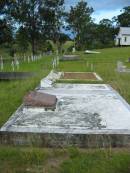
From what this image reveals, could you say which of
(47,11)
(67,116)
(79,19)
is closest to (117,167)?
(67,116)

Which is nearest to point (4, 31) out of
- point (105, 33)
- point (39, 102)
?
point (105, 33)

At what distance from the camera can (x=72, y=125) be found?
659 cm

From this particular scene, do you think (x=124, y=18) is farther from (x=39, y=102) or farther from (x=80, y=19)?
(x=39, y=102)

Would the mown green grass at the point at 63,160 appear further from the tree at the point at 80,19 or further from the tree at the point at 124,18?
the tree at the point at 124,18

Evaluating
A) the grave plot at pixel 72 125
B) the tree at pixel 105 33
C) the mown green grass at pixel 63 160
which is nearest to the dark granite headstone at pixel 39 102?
the grave plot at pixel 72 125

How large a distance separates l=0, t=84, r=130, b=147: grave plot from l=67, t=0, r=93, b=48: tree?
50.7 meters

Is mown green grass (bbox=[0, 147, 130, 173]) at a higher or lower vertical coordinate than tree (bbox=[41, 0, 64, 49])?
lower

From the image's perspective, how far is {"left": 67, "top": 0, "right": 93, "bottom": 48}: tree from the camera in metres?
59.6

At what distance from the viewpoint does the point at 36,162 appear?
5363mm

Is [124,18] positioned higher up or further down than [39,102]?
higher up

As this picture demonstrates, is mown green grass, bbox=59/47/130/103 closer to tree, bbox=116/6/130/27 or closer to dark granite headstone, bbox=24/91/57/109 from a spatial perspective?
dark granite headstone, bbox=24/91/57/109

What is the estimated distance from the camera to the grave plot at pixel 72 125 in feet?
19.6

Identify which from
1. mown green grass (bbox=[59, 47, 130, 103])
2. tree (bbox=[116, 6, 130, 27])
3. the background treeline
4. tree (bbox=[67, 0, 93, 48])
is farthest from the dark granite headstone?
tree (bbox=[116, 6, 130, 27])

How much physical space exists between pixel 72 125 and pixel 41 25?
44.4 metres
